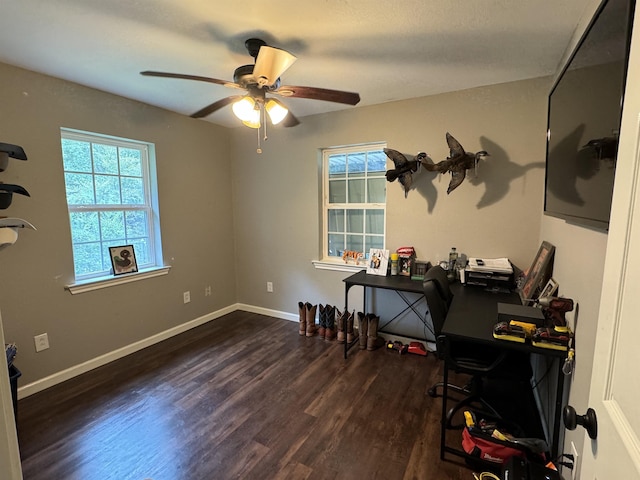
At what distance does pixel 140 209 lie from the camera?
310cm

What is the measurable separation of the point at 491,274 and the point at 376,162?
5.03 feet

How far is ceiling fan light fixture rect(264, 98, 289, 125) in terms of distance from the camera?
1961 millimetres

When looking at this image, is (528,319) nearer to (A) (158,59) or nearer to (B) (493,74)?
(B) (493,74)

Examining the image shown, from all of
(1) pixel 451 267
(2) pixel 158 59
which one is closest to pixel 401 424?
(1) pixel 451 267

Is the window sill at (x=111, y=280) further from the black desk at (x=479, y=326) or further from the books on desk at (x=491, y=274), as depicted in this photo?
the books on desk at (x=491, y=274)

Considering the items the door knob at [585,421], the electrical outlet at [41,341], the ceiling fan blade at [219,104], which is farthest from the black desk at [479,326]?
the electrical outlet at [41,341]

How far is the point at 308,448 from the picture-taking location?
1800mm

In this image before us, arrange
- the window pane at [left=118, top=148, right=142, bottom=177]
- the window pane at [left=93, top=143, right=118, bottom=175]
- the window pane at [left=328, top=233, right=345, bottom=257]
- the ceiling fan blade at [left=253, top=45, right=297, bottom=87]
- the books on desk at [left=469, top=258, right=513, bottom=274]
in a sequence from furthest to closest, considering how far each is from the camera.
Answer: the window pane at [left=328, top=233, right=345, bottom=257], the window pane at [left=118, top=148, right=142, bottom=177], the window pane at [left=93, top=143, right=118, bottom=175], the books on desk at [left=469, top=258, right=513, bottom=274], the ceiling fan blade at [left=253, top=45, right=297, bottom=87]

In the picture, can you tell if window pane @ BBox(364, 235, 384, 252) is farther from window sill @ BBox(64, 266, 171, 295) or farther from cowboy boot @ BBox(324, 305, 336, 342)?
window sill @ BBox(64, 266, 171, 295)

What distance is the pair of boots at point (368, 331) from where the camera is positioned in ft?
9.83

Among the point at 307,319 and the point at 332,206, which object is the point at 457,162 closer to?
the point at 332,206

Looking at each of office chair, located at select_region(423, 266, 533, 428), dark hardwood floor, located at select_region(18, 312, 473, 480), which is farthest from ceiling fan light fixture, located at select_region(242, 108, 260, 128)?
dark hardwood floor, located at select_region(18, 312, 473, 480)

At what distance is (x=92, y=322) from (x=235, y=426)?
1648mm

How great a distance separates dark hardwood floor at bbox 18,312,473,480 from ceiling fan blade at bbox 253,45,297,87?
83.3 inches
